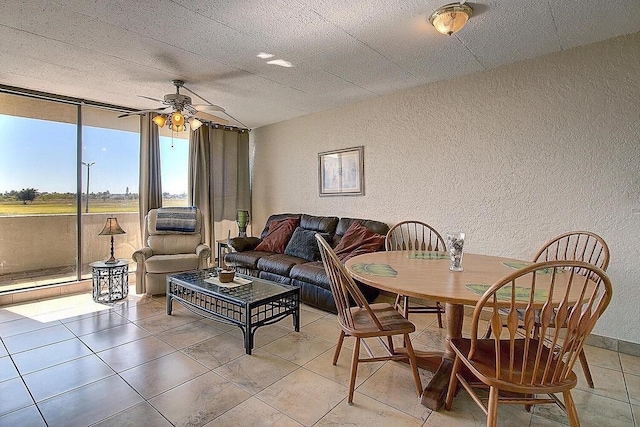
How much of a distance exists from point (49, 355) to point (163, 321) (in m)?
0.85

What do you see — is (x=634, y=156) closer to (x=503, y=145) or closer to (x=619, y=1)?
(x=503, y=145)

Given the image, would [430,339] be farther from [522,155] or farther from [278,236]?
[278,236]

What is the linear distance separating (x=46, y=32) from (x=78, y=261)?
2804 mm

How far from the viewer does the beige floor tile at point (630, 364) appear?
2.27m

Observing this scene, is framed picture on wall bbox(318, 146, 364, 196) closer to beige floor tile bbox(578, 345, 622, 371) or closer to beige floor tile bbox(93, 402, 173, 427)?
beige floor tile bbox(578, 345, 622, 371)

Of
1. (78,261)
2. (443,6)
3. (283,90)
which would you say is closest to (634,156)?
A: (443,6)

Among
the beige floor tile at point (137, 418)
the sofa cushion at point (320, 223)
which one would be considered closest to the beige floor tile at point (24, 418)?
the beige floor tile at point (137, 418)

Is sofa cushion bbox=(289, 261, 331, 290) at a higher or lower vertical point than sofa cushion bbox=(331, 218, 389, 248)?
lower

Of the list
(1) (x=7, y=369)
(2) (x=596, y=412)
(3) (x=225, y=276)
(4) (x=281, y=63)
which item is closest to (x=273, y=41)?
(4) (x=281, y=63)

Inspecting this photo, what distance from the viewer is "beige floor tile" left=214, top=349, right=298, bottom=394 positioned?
6.85 ft

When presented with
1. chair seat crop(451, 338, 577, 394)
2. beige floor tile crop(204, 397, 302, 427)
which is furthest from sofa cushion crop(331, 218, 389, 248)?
beige floor tile crop(204, 397, 302, 427)

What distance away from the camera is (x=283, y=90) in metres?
3.73

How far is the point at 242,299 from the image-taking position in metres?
2.62

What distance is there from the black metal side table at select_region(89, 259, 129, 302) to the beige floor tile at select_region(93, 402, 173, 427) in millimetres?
2261
